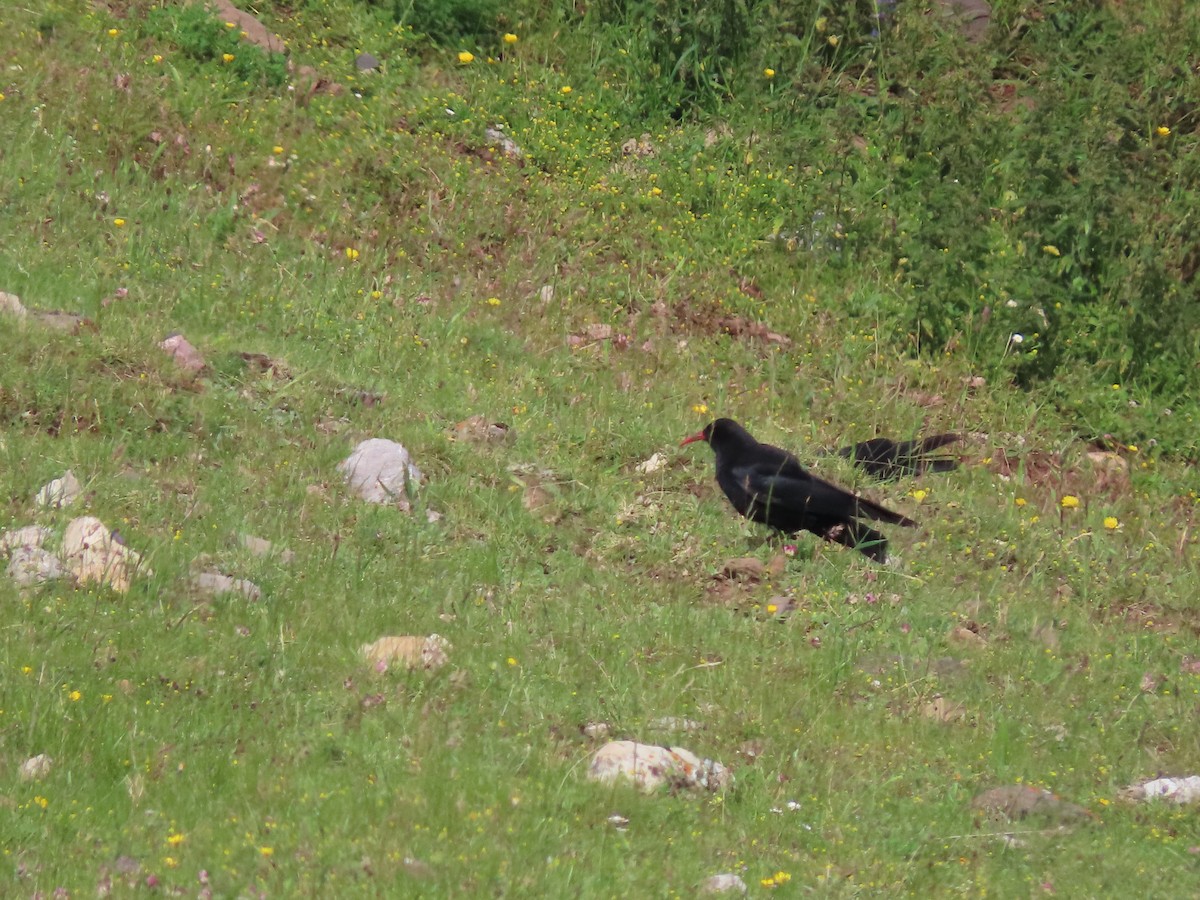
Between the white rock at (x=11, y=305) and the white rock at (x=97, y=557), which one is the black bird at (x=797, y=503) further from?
the white rock at (x=11, y=305)

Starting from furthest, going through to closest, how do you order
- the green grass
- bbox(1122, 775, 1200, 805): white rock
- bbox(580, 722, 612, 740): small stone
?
bbox(1122, 775, 1200, 805): white rock
bbox(580, 722, 612, 740): small stone
the green grass

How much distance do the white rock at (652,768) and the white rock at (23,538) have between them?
2.55 meters

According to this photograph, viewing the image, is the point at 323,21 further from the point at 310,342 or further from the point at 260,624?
the point at 260,624

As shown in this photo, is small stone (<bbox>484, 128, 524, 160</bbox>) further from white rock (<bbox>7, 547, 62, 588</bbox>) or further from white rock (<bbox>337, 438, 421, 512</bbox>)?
white rock (<bbox>7, 547, 62, 588</bbox>)

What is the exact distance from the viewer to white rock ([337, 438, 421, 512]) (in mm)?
8047

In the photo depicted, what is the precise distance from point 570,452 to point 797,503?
150cm

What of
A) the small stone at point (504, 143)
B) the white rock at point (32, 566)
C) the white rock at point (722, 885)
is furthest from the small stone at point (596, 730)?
the small stone at point (504, 143)

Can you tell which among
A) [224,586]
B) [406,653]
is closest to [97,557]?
[224,586]

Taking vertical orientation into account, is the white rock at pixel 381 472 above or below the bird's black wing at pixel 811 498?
below

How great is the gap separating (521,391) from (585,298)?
174 cm

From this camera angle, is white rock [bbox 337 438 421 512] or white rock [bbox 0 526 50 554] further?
white rock [bbox 337 438 421 512]

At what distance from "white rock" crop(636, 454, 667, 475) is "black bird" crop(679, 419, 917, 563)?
2.15 feet

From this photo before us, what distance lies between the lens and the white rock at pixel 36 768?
15.9ft

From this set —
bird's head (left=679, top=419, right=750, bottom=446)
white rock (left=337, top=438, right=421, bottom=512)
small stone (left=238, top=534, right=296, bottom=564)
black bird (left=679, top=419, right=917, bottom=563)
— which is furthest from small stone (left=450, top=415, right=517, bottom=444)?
small stone (left=238, top=534, right=296, bottom=564)
